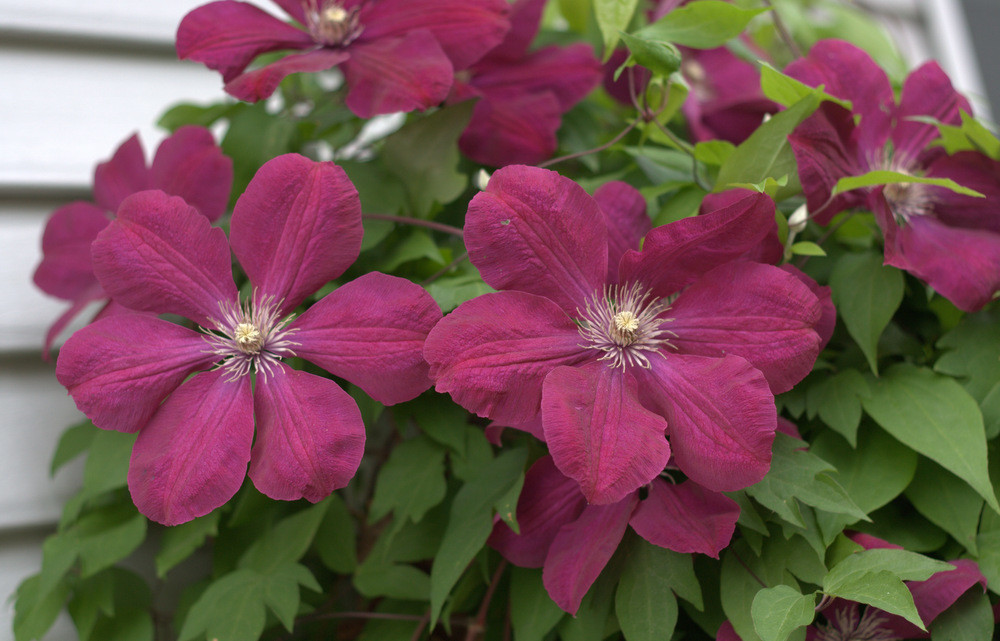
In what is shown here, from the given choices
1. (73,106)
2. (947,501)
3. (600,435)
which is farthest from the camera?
(73,106)

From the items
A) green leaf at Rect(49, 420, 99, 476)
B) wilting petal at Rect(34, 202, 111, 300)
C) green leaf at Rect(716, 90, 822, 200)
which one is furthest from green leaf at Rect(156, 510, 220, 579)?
green leaf at Rect(716, 90, 822, 200)

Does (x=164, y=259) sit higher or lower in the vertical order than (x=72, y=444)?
higher

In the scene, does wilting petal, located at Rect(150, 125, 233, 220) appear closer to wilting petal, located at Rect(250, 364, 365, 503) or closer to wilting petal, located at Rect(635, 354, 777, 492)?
wilting petal, located at Rect(250, 364, 365, 503)

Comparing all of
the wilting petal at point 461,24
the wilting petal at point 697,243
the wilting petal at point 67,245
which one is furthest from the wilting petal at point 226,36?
the wilting petal at point 697,243

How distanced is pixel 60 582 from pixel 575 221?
1.71 feet

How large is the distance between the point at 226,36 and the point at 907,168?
53 cm

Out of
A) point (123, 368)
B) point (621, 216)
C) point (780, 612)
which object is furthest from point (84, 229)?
point (780, 612)

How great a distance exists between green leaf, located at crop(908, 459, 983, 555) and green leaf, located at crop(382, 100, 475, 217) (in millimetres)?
387

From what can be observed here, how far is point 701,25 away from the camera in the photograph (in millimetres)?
558

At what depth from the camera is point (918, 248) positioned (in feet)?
1.76

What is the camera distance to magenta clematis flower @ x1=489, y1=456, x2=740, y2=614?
17.6 inches

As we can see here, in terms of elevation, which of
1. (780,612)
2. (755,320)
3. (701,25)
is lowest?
(780,612)

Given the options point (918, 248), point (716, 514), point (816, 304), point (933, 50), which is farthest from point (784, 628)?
point (933, 50)

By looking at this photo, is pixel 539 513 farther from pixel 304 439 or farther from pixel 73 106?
pixel 73 106
